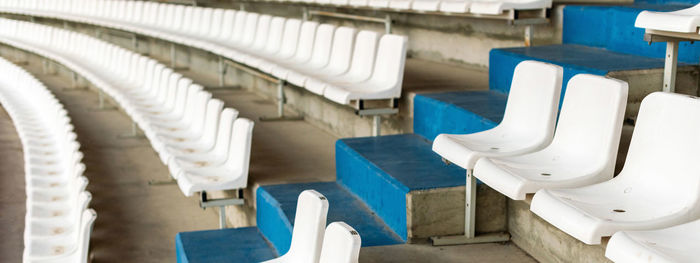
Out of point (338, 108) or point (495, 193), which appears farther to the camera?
point (338, 108)

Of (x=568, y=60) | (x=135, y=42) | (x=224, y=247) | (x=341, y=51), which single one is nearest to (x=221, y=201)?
(x=224, y=247)

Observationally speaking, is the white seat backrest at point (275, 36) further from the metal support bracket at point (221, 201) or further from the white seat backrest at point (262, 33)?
the metal support bracket at point (221, 201)

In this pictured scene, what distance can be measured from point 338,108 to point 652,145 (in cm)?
195

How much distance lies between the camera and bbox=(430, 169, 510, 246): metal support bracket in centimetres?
165

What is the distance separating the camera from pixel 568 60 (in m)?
2.00

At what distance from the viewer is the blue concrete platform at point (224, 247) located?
199 cm

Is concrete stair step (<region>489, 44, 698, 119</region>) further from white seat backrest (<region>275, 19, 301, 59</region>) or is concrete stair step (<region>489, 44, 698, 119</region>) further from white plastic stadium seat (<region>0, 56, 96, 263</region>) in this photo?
white seat backrest (<region>275, 19, 301, 59</region>)

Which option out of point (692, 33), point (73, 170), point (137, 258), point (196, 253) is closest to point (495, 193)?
point (692, 33)

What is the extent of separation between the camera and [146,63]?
4488 mm

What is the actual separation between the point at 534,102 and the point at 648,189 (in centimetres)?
45

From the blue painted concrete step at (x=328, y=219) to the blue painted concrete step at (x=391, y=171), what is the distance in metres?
0.02

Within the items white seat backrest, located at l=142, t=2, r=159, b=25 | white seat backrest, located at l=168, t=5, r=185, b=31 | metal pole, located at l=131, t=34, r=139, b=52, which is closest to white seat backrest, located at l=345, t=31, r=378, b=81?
white seat backrest, located at l=168, t=5, r=185, b=31

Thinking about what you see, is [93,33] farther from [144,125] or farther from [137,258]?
[137,258]

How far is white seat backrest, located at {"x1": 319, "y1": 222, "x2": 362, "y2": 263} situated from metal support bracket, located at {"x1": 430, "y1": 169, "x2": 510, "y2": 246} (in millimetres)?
426
